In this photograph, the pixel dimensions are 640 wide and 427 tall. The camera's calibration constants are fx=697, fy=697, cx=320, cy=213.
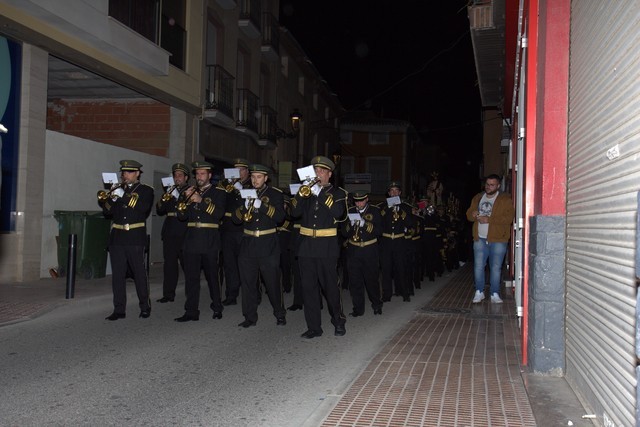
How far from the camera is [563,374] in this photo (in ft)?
17.9

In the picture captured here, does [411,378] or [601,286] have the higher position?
[601,286]

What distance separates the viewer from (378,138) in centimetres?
5500

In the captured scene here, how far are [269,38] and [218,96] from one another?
22.9 feet

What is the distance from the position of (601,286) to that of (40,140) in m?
10.7

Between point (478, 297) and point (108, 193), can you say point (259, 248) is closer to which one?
point (108, 193)

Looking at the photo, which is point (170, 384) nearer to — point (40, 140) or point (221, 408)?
point (221, 408)

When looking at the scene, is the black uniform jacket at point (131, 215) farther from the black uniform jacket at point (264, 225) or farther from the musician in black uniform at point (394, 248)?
the musician in black uniform at point (394, 248)

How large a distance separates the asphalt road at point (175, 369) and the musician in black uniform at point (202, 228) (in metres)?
0.56

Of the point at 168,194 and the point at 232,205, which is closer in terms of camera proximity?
the point at 168,194

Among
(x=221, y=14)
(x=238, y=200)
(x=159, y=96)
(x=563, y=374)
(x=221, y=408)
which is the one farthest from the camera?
(x=221, y=14)

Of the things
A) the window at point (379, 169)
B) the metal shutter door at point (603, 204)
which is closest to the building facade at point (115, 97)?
the metal shutter door at point (603, 204)

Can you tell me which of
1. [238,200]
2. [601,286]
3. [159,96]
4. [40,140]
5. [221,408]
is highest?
[159,96]

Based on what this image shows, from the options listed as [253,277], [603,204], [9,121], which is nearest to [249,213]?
[253,277]

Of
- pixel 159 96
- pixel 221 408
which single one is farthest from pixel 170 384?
pixel 159 96
